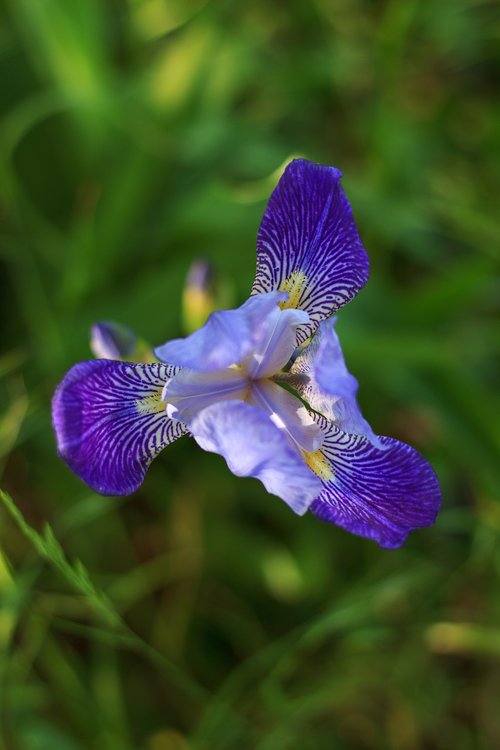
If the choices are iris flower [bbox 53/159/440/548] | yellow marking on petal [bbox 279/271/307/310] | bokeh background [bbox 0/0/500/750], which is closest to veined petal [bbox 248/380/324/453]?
iris flower [bbox 53/159/440/548]

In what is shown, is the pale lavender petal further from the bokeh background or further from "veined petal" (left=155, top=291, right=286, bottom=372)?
the bokeh background

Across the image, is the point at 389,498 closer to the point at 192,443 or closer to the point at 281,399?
the point at 281,399

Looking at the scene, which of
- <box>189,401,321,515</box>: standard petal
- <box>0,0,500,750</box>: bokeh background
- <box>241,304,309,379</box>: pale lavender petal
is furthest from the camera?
<box>0,0,500,750</box>: bokeh background

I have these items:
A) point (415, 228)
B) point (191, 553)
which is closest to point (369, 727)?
point (191, 553)

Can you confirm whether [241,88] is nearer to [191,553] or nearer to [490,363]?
[490,363]

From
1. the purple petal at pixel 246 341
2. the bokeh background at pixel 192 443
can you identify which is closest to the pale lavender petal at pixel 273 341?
the purple petal at pixel 246 341

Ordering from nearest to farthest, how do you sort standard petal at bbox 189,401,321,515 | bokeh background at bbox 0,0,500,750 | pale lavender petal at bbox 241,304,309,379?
standard petal at bbox 189,401,321,515 → pale lavender petal at bbox 241,304,309,379 → bokeh background at bbox 0,0,500,750
